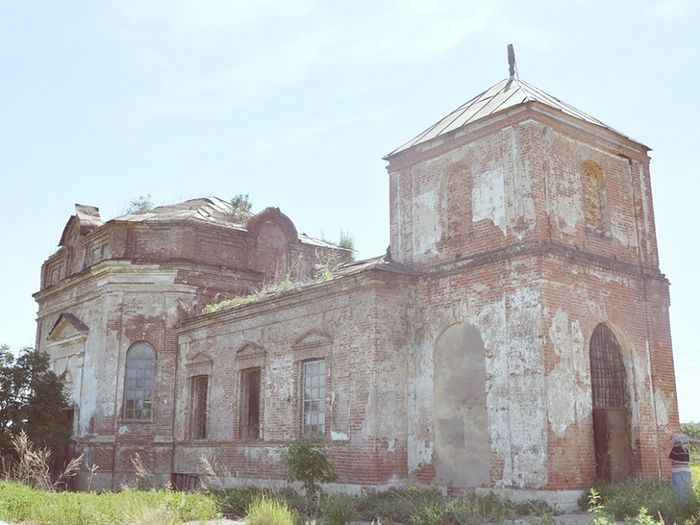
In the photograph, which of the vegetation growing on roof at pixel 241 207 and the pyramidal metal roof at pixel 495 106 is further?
the vegetation growing on roof at pixel 241 207

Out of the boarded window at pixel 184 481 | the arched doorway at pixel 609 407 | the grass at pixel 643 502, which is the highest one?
the arched doorway at pixel 609 407

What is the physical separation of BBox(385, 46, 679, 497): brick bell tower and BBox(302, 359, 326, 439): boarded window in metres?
2.11

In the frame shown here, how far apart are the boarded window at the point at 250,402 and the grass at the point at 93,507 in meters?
4.19

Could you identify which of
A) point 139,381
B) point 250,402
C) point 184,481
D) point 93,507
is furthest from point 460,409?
point 139,381

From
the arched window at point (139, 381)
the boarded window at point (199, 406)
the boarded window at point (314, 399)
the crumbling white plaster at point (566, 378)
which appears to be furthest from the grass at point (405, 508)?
the arched window at point (139, 381)

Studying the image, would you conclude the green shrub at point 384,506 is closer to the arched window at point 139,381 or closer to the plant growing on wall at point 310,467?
the plant growing on wall at point 310,467

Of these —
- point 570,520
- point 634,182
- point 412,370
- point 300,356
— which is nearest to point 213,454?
point 300,356

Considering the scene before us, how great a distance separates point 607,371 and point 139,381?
12.3 m

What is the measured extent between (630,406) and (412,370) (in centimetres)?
398

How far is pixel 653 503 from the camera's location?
1064 centimetres

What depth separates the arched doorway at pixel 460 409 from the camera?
511 inches

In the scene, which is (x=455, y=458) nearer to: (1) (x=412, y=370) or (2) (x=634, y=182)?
(1) (x=412, y=370)

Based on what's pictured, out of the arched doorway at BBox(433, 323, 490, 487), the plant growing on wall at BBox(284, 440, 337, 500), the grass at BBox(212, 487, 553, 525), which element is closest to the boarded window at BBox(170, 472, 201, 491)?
the grass at BBox(212, 487, 553, 525)

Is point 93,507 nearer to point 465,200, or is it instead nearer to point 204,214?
point 465,200
